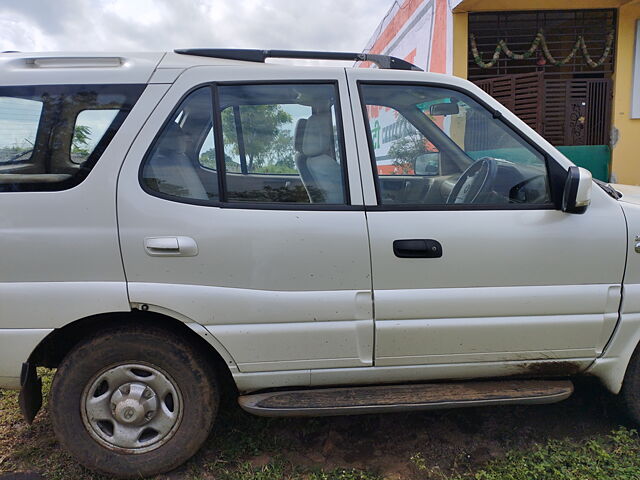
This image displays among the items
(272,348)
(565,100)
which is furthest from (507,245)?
(565,100)

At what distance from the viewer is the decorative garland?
8.41 meters

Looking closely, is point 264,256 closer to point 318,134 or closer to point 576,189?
point 318,134

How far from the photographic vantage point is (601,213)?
2.37 meters

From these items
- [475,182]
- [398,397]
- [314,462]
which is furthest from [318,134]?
[314,462]

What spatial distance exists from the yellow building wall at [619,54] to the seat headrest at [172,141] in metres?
7.43

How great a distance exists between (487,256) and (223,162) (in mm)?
1354

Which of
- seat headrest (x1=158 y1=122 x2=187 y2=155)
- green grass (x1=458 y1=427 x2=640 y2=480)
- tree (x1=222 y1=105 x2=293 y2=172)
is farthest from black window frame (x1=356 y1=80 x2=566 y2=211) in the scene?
green grass (x1=458 y1=427 x2=640 y2=480)

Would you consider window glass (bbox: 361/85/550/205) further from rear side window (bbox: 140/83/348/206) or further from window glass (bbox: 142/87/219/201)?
window glass (bbox: 142/87/219/201)

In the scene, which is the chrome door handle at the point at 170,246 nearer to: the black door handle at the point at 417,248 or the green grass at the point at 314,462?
the black door handle at the point at 417,248

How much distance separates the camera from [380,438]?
2736mm

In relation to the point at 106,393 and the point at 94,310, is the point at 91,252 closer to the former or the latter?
the point at 94,310

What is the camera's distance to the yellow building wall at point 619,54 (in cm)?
827

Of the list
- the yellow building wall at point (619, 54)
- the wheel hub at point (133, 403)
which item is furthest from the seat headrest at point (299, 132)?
the yellow building wall at point (619, 54)

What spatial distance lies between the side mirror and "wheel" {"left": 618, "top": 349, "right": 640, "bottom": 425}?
0.93 m
